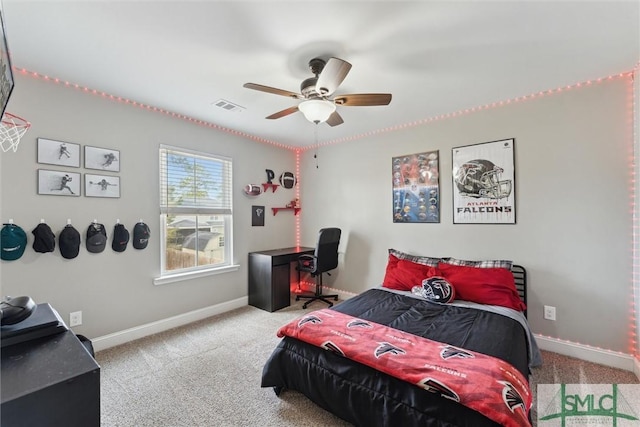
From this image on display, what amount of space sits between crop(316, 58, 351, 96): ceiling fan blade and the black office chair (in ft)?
6.69

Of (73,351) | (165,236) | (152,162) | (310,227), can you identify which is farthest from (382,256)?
(73,351)

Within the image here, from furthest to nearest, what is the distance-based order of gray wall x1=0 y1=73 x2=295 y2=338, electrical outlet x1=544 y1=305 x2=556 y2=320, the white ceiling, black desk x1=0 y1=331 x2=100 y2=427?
electrical outlet x1=544 y1=305 x2=556 y2=320, gray wall x1=0 y1=73 x2=295 y2=338, the white ceiling, black desk x1=0 y1=331 x2=100 y2=427

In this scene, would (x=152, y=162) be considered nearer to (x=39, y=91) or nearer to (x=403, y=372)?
(x=39, y=91)

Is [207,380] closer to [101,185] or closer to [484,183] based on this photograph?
[101,185]

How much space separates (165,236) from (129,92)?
1.52 metres

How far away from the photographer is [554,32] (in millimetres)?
1775

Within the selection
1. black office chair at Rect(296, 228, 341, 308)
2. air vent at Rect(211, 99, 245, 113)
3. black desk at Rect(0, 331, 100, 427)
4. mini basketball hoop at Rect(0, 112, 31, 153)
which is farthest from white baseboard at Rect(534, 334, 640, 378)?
mini basketball hoop at Rect(0, 112, 31, 153)

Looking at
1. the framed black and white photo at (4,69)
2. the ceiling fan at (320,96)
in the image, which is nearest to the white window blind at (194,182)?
the ceiling fan at (320,96)

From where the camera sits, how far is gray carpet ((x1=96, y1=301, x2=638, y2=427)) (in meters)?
1.78

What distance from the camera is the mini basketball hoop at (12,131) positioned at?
83.4 inches

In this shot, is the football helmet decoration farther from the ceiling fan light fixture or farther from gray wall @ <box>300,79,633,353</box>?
the ceiling fan light fixture

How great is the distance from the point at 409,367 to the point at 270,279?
8.00ft

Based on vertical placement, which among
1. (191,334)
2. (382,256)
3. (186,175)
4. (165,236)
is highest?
(186,175)

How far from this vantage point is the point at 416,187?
11.3 ft
